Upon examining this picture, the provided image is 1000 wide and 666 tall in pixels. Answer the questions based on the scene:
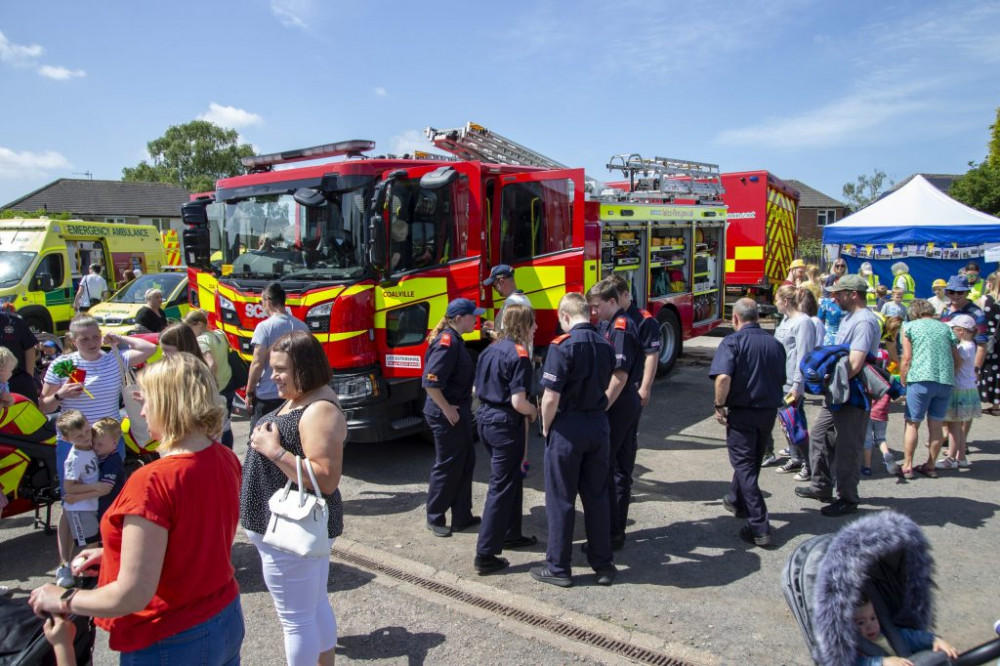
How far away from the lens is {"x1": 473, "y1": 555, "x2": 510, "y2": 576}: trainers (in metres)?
4.47

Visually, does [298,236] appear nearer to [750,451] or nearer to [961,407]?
[750,451]

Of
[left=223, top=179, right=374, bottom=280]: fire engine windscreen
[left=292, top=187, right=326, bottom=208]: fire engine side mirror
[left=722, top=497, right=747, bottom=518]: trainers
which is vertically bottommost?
[left=722, top=497, right=747, bottom=518]: trainers

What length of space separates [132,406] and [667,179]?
8782 millimetres

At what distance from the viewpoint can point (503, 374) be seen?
445 centimetres

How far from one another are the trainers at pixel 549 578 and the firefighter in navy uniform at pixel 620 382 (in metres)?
0.67

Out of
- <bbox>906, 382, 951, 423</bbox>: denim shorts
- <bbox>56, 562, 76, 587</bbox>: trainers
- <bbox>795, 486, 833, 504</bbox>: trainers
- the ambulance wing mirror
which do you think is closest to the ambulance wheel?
<bbox>906, 382, 951, 423</bbox>: denim shorts

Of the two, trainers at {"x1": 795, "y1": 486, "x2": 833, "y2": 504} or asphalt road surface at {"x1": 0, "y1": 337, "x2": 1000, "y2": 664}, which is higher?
trainers at {"x1": 795, "y1": 486, "x2": 833, "y2": 504}

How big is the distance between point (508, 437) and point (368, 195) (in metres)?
2.82

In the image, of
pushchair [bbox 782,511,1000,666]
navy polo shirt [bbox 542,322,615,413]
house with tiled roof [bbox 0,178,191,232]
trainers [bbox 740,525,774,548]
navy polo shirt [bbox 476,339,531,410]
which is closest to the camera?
pushchair [bbox 782,511,1000,666]

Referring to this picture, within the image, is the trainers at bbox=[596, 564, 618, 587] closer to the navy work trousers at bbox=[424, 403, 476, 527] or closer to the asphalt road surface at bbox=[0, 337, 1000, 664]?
the asphalt road surface at bbox=[0, 337, 1000, 664]

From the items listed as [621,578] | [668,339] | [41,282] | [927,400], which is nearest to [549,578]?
[621,578]

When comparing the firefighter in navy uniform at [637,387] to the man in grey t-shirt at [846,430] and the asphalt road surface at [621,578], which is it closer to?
the asphalt road surface at [621,578]

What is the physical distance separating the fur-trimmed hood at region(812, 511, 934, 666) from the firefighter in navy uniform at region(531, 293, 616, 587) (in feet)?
6.55

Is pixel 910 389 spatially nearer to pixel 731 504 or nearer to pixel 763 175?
pixel 731 504
